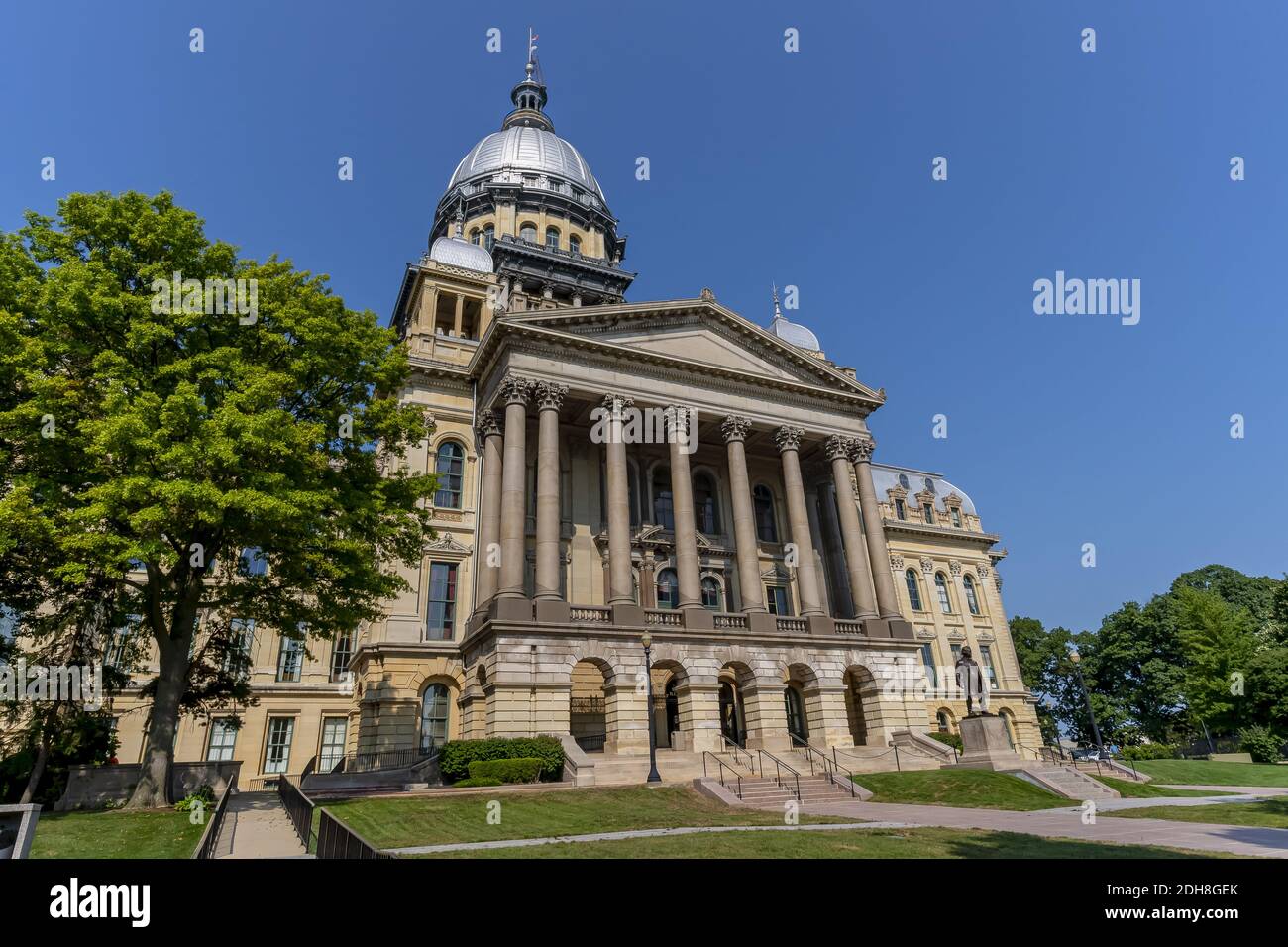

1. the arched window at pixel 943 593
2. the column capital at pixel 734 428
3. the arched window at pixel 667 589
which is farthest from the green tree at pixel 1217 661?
the arched window at pixel 667 589

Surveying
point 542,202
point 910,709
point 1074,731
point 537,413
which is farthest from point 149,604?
point 1074,731

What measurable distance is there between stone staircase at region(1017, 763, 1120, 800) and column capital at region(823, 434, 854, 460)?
18323 mm

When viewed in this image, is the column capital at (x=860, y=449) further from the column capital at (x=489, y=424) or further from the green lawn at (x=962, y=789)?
the column capital at (x=489, y=424)

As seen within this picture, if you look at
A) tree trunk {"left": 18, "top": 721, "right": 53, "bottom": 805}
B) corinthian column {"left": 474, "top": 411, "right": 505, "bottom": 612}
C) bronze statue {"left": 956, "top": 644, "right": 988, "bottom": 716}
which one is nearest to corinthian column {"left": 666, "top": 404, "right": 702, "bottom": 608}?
corinthian column {"left": 474, "top": 411, "right": 505, "bottom": 612}

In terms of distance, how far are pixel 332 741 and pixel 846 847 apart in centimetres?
3159

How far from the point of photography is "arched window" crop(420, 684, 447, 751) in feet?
101

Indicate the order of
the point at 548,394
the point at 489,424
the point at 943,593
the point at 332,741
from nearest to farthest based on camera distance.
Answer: the point at 548,394 → the point at 489,424 → the point at 332,741 → the point at 943,593

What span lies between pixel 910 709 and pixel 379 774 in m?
23.2

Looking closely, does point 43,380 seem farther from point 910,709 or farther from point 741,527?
point 910,709

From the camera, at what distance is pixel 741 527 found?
34.1 metres

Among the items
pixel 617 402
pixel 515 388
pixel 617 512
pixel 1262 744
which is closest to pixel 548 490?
pixel 617 512

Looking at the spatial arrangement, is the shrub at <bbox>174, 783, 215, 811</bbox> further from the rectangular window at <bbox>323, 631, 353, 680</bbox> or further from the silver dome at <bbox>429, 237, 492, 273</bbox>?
the silver dome at <bbox>429, 237, 492, 273</bbox>

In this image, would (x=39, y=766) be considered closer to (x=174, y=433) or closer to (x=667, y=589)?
(x=174, y=433)

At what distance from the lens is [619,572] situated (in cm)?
3069
